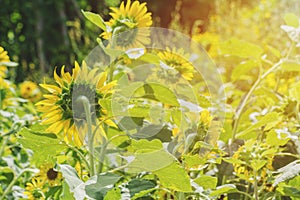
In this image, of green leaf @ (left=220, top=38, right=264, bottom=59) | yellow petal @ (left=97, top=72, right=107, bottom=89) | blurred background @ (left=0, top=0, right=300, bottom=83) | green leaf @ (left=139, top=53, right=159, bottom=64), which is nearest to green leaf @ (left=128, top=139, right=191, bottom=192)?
yellow petal @ (left=97, top=72, right=107, bottom=89)

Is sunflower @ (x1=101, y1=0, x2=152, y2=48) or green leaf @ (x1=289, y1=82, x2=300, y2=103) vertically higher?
sunflower @ (x1=101, y1=0, x2=152, y2=48)

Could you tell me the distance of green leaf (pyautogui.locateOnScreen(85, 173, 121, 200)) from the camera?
772 mm

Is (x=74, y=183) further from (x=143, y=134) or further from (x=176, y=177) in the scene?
(x=143, y=134)

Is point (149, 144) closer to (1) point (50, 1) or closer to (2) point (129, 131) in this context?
(2) point (129, 131)

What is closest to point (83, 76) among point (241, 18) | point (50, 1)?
point (241, 18)

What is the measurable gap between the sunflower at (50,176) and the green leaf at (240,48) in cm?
43

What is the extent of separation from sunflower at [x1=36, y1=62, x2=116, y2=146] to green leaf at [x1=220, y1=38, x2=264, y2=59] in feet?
1.49

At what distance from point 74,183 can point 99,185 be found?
32 millimetres

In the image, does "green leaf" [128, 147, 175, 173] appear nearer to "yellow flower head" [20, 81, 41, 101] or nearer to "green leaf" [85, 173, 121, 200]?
"green leaf" [85, 173, 121, 200]

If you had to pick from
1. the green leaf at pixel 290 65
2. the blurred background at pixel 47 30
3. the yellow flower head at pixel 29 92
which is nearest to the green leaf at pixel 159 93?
the green leaf at pixel 290 65

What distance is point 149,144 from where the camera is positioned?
0.85m

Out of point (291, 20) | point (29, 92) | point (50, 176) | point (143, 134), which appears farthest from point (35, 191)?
point (29, 92)

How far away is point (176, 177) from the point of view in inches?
31.2

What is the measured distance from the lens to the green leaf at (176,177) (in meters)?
0.79
